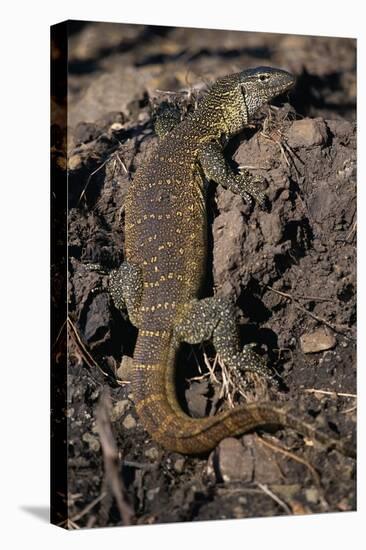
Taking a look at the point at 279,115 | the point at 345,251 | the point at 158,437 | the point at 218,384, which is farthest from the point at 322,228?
the point at 158,437

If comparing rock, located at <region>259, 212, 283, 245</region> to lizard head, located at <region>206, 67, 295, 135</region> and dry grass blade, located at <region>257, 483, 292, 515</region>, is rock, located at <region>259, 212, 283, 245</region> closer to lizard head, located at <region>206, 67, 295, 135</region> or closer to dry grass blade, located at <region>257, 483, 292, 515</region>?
lizard head, located at <region>206, 67, 295, 135</region>

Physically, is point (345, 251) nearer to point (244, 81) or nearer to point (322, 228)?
point (322, 228)

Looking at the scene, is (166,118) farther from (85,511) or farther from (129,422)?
(85,511)

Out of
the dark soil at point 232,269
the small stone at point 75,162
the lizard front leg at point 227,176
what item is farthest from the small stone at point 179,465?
the small stone at point 75,162

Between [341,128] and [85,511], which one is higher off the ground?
[341,128]

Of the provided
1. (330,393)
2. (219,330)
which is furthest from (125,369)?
(330,393)

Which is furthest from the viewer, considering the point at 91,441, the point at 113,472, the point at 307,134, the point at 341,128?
the point at 341,128
